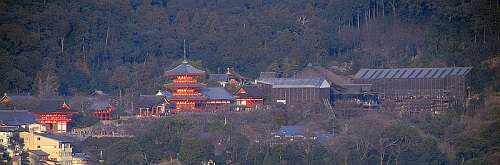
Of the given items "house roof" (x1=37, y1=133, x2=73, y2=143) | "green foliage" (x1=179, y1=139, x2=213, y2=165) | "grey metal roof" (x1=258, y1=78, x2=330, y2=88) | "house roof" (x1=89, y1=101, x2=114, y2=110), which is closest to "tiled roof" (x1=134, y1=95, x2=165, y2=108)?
"house roof" (x1=89, y1=101, x2=114, y2=110)

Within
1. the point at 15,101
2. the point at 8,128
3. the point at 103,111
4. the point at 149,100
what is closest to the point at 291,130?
the point at 149,100

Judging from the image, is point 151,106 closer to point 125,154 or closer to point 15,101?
point 15,101

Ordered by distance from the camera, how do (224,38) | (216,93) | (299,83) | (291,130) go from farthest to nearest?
(224,38) → (299,83) → (216,93) → (291,130)

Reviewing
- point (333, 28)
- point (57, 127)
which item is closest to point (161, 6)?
point (333, 28)

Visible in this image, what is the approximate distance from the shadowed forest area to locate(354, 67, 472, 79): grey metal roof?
24.1 inches

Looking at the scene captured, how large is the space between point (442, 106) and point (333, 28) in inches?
343

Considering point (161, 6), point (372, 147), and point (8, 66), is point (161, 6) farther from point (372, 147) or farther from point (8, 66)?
point (372, 147)

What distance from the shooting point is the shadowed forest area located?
3481cm

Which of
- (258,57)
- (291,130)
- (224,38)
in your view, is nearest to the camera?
(291,130)

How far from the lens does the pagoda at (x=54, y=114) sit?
38.3 meters

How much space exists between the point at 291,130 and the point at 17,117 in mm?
6704

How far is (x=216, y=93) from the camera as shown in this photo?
137 ft

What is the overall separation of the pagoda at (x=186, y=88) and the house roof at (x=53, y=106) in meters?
3.15

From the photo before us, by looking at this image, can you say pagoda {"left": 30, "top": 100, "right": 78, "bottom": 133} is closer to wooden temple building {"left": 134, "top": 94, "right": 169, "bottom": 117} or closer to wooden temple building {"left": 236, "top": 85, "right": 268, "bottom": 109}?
wooden temple building {"left": 134, "top": 94, "right": 169, "bottom": 117}
